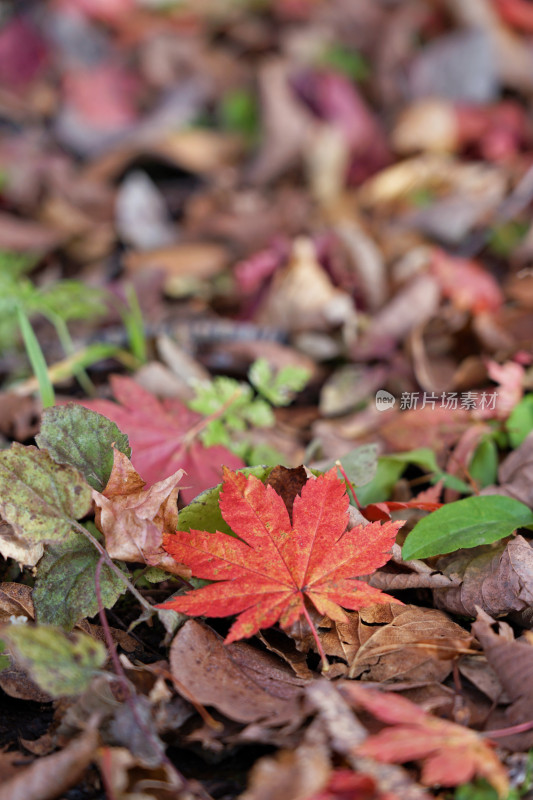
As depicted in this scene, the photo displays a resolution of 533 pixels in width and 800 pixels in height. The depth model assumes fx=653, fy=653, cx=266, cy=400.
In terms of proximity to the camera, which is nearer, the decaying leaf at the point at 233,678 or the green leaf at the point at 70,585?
the decaying leaf at the point at 233,678

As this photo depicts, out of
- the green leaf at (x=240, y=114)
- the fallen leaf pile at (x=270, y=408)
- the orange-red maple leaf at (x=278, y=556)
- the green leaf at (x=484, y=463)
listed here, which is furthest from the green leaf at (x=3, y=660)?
the green leaf at (x=240, y=114)

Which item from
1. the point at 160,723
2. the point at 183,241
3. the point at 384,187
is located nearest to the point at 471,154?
the point at 384,187

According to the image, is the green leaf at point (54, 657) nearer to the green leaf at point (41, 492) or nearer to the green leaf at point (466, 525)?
the green leaf at point (41, 492)

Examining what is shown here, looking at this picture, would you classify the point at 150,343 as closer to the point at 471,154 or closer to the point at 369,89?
the point at 471,154

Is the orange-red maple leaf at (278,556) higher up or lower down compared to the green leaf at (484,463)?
higher up

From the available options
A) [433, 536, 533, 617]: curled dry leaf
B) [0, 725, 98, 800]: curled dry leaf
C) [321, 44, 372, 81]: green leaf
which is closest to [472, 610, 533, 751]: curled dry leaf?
[433, 536, 533, 617]: curled dry leaf

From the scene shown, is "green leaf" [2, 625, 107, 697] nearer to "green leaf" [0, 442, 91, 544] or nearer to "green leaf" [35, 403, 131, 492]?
"green leaf" [0, 442, 91, 544]

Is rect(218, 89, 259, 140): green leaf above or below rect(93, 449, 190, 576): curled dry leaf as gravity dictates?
above
